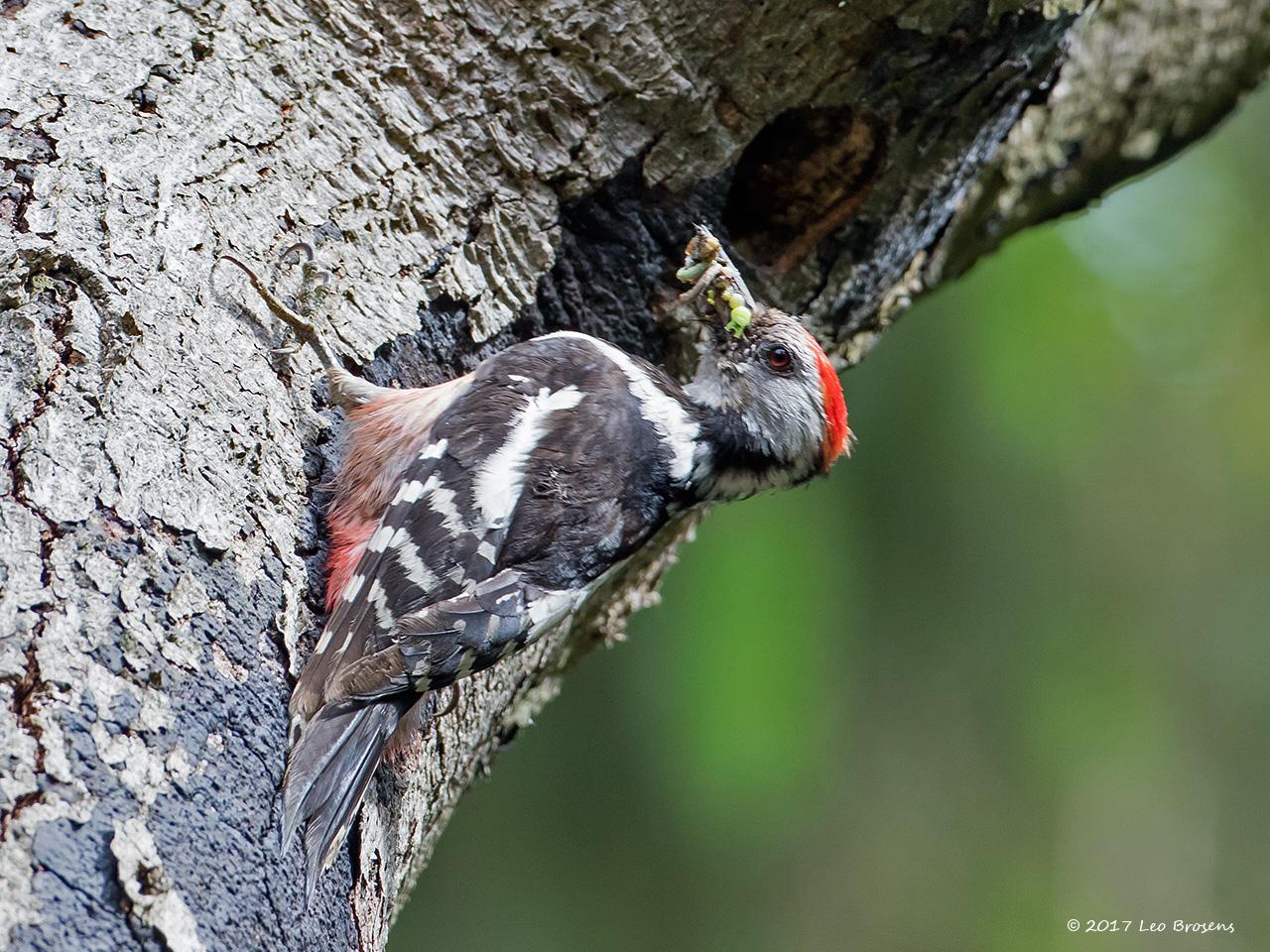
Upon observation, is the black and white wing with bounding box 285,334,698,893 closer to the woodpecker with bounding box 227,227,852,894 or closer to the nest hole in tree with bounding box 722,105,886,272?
the woodpecker with bounding box 227,227,852,894

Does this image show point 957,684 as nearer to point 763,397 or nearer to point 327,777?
point 763,397

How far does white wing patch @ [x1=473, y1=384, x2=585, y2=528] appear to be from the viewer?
213 cm

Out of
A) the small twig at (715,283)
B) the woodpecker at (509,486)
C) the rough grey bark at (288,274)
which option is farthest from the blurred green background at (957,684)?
the small twig at (715,283)

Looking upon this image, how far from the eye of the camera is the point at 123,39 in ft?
6.37

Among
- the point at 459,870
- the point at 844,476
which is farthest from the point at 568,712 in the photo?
the point at 844,476

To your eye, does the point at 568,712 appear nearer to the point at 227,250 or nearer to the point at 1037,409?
the point at 1037,409

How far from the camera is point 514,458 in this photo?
2.21 meters

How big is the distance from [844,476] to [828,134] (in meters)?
1.76

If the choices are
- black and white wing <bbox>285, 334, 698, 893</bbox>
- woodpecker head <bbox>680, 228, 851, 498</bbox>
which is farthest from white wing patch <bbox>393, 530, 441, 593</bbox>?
woodpecker head <bbox>680, 228, 851, 498</bbox>

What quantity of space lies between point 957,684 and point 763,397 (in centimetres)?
214

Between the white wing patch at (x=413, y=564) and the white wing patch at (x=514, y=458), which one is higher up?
the white wing patch at (x=514, y=458)

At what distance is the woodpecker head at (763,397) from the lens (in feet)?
8.55

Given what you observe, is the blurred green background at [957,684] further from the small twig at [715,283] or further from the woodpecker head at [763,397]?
the small twig at [715,283]

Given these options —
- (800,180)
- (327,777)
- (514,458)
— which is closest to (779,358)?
(800,180)
